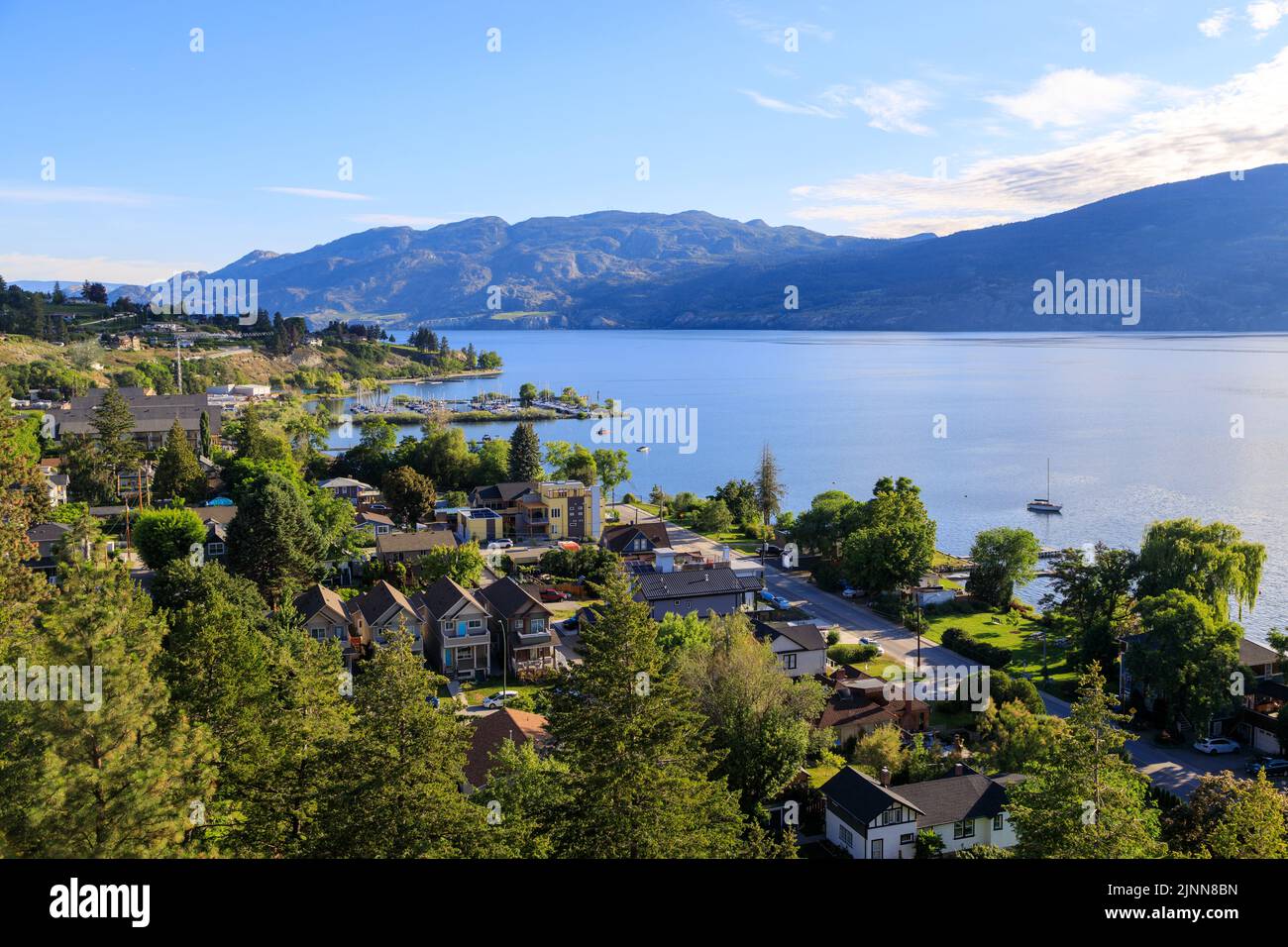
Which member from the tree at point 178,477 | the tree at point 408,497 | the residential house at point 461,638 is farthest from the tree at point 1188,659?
the tree at point 178,477

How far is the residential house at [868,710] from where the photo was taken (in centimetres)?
1962

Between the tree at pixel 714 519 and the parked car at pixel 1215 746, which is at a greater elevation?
the tree at pixel 714 519

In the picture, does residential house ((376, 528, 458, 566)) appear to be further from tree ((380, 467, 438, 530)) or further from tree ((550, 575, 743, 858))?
tree ((550, 575, 743, 858))

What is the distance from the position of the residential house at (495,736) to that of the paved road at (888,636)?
1178 cm

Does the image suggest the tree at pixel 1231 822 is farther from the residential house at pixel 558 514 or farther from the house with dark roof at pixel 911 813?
the residential house at pixel 558 514

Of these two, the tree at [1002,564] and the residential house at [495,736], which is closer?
the residential house at [495,736]

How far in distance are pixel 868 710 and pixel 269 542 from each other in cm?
1579

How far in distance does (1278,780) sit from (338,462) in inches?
1632

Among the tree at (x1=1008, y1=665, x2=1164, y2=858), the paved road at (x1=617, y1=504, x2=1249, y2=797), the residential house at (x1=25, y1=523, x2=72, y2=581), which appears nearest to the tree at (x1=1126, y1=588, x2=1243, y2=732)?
the paved road at (x1=617, y1=504, x2=1249, y2=797)

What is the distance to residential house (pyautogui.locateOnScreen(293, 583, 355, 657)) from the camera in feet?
73.4

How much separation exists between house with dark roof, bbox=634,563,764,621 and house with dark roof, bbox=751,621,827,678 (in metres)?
2.73
